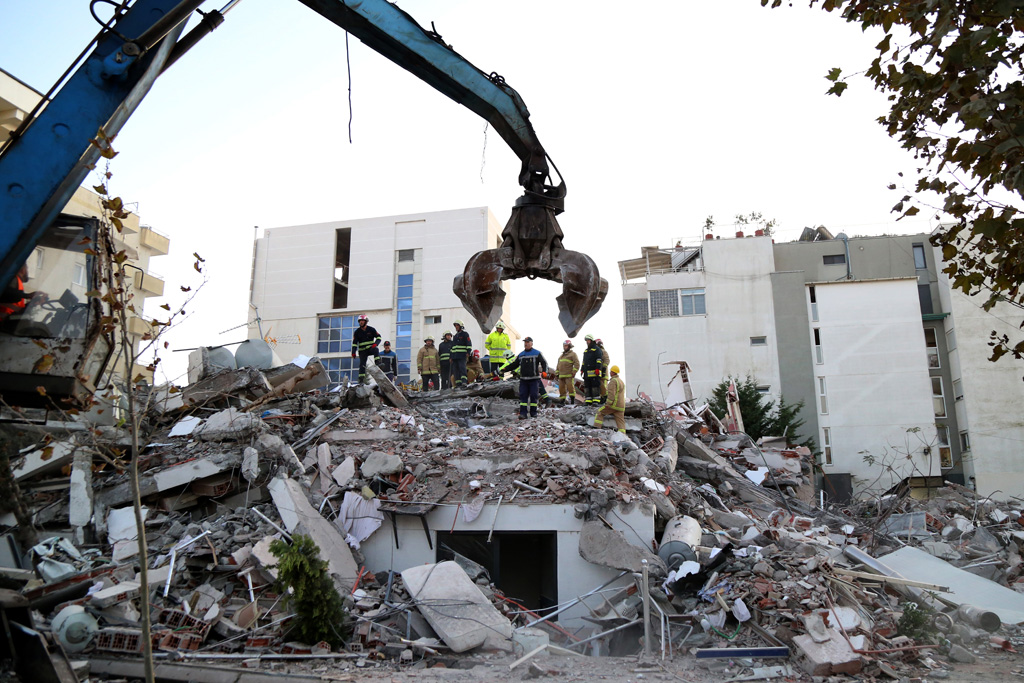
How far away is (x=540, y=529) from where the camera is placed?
10.7 metres

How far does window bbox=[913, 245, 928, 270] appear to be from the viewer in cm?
3353

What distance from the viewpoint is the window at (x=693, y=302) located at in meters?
33.2

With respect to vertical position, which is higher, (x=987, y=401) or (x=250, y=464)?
(x=987, y=401)

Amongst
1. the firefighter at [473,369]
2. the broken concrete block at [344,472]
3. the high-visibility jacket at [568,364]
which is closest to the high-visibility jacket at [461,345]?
the firefighter at [473,369]

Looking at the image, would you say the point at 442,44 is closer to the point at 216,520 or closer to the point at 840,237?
the point at 216,520

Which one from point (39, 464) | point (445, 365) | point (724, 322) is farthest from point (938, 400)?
point (39, 464)

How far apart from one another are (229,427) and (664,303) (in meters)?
23.7

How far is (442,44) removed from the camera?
5.79 meters

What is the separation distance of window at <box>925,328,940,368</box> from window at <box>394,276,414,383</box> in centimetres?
2171

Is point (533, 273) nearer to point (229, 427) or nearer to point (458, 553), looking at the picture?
point (458, 553)

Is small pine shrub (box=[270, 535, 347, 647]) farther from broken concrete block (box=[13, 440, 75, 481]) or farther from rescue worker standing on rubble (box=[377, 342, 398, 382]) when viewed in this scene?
rescue worker standing on rubble (box=[377, 342, 398, 382])

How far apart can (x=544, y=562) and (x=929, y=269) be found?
92.9ft

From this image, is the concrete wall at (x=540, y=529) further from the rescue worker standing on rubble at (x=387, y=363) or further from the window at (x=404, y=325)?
the window at (x=404, y=325)

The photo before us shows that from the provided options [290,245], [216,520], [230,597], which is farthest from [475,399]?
[290,245]
